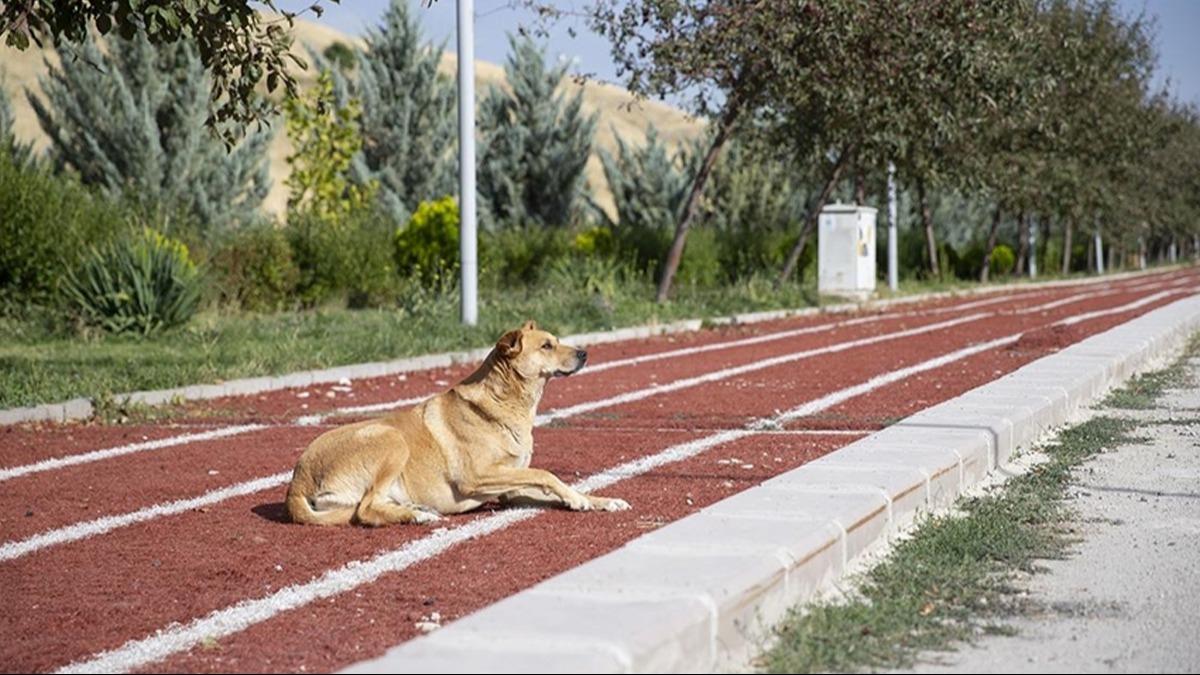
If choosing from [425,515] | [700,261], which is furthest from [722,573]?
[700,261]

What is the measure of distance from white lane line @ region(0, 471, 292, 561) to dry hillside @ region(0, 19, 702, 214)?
77748 millimetres

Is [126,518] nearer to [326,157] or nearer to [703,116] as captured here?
[703,116]

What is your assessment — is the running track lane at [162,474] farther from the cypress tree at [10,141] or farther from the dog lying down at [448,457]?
the cypress tree at [10,141]

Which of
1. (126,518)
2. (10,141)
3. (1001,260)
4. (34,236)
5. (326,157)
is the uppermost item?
(326,157)

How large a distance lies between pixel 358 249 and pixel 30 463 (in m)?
19.5

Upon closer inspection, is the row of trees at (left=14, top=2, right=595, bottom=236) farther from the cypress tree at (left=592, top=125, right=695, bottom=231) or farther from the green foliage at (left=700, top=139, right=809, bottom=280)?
the green foliage at (left=700, top=139, right=809, bottom=280)

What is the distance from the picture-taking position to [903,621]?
20.5ft

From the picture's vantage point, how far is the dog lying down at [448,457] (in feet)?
28.2

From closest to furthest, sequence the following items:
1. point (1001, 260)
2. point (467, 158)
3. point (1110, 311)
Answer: point (467, 158)
point (1110, 311)
point (1001, 260)

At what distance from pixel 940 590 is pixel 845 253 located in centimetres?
3159

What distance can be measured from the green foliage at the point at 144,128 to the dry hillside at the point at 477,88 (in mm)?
49303

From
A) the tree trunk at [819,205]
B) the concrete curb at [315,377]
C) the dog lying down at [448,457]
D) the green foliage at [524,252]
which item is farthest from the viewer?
the tree trunk at [819,205]

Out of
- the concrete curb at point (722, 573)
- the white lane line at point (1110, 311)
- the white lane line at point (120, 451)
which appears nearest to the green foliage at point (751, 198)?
the white lane line at point (1110, 311)

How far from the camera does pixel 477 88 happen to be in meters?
101
